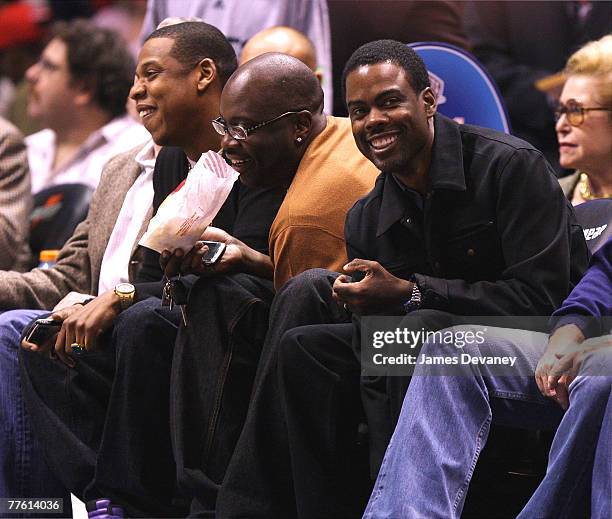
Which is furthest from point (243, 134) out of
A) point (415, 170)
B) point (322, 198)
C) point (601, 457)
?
point (601, 457)

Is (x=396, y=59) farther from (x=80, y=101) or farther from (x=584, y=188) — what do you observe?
(x=80, y=101)

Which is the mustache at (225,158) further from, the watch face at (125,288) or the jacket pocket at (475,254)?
the jacket pocket at (475,254)

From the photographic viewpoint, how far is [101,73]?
5609 mm

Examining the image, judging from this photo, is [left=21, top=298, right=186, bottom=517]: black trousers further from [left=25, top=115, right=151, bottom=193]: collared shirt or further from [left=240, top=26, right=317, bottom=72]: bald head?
[left=25, top=115, right=151, bottom=193]: collared shirt

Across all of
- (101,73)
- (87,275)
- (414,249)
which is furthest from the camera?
(101,73)

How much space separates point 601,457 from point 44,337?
171cm

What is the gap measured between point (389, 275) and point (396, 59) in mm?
575

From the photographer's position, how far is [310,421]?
9.30 ft

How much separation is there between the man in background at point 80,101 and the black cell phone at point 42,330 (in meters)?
2.04

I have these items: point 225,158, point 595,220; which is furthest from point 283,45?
point 595,220

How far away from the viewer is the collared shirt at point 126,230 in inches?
153

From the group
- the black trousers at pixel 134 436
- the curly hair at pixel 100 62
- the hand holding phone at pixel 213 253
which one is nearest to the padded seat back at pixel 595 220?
the hand holding phone at pixel 213 253

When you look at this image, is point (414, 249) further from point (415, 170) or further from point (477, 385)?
point (477, 385)

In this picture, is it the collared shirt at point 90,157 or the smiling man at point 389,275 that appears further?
the collared shirt at point 90,157
